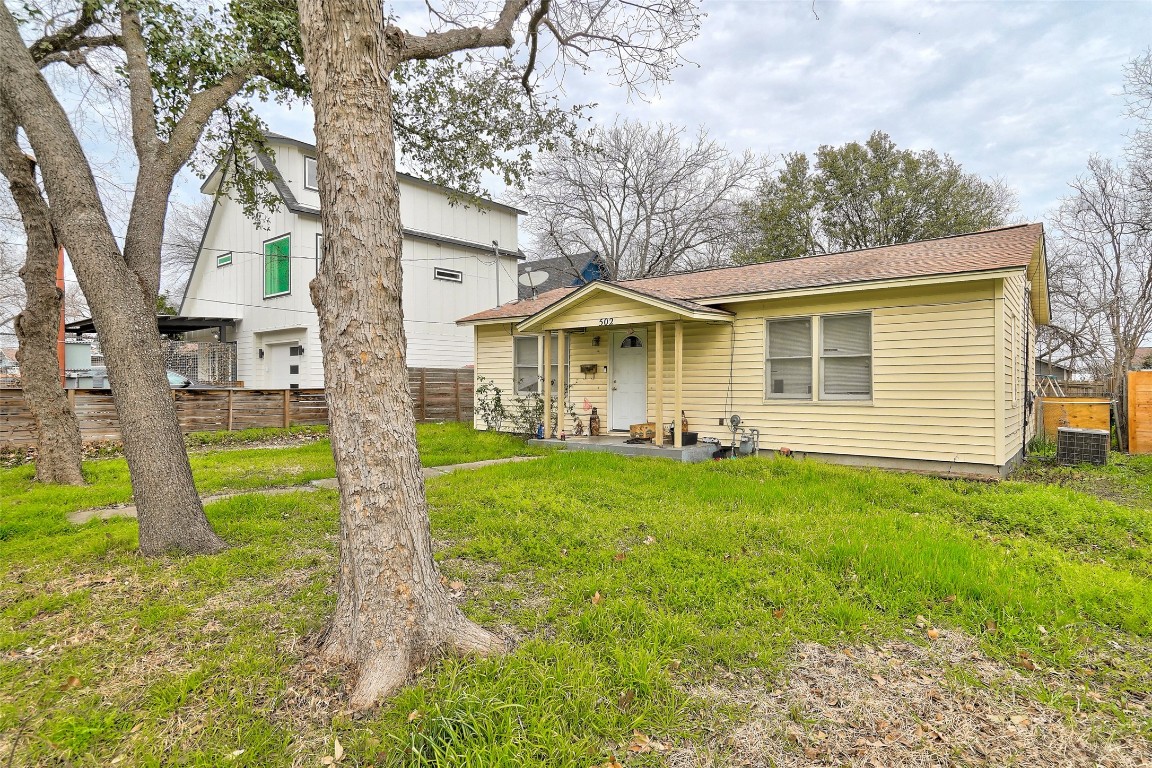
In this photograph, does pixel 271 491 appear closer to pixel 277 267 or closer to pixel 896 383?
pixel 896 383

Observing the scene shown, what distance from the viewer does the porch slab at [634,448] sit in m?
8.36

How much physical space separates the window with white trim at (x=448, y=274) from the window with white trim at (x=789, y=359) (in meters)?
11.0

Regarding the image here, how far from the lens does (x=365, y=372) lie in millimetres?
2510

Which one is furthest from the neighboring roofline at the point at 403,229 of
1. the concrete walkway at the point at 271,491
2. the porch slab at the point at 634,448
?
the porch slab at the point at 634,448

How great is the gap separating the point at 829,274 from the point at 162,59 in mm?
9184

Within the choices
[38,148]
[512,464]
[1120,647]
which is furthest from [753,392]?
A: [38,148]

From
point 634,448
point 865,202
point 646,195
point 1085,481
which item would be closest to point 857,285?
point 634,448

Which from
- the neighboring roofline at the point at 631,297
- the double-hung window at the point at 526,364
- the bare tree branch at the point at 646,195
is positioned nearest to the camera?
the neighboring roofline at the point at 631,297

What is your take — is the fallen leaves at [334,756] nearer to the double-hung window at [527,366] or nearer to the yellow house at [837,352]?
the yellow house at [837,352]

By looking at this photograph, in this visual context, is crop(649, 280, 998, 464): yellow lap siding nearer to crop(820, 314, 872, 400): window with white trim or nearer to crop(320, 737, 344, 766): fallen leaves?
crop(820, 314, 872, 400): window with white trim

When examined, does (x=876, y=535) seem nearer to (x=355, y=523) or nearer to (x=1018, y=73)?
(x=355, y=523)

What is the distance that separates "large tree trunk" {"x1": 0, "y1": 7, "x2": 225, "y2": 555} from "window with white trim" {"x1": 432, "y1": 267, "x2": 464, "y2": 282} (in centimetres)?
1224

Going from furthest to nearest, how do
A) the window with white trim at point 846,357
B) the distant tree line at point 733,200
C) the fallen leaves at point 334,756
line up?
the distant tree line at point 733,200 < the window with white trim at point 846,357 < the fallen leaves at point 334,756

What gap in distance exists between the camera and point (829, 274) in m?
8.38
